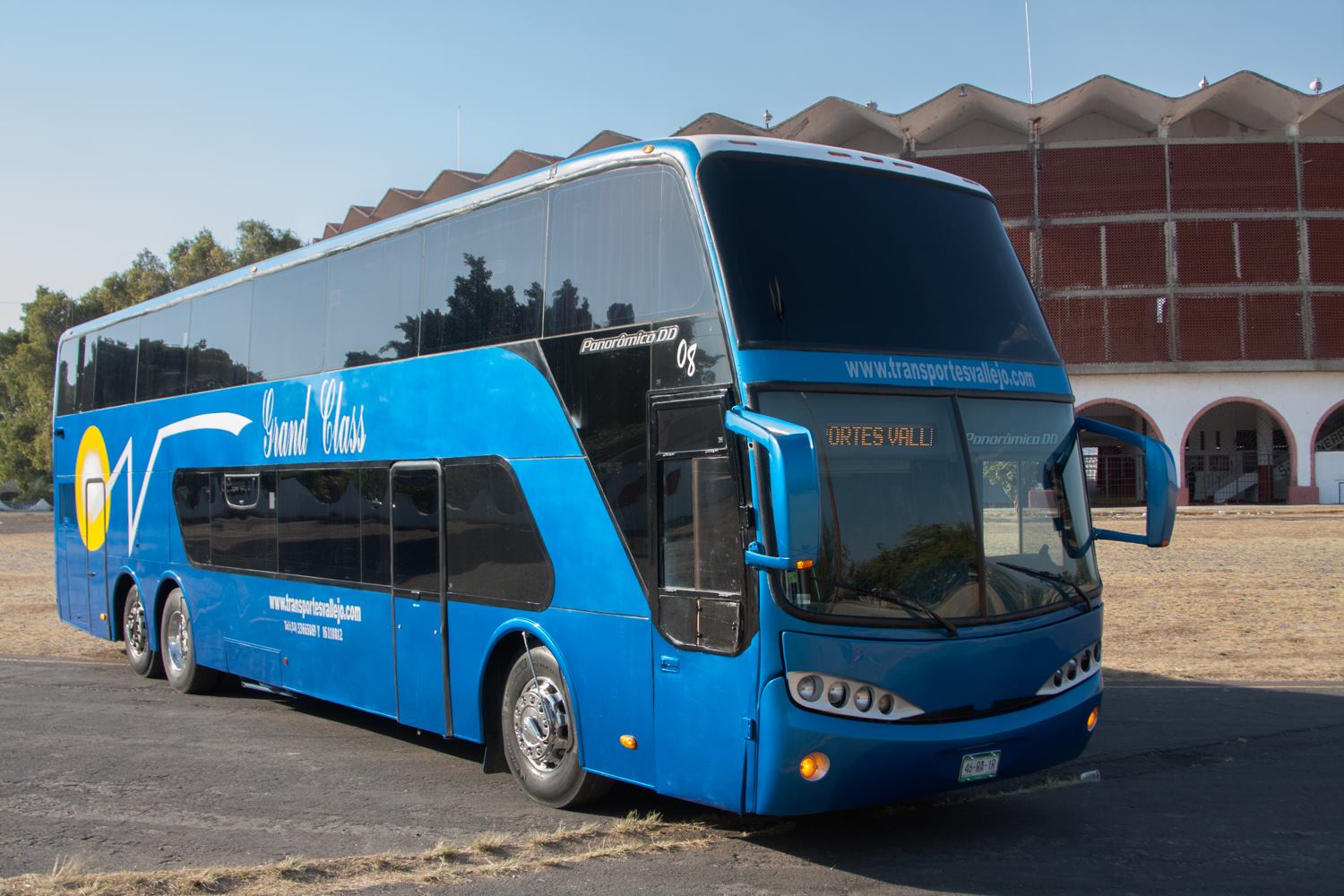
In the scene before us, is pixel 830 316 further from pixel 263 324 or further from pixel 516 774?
pixel 263 324

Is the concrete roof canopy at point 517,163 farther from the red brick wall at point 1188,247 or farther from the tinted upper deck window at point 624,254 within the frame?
the tinted upper deck window at point 624,254

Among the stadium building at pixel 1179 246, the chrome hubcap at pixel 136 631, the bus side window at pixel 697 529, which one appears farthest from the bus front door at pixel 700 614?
the stadium building at pixel 1179 246

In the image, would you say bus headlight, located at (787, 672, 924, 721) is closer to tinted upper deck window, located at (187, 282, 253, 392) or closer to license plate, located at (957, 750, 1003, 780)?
license plate, located at (957, 750, 1003, 780)

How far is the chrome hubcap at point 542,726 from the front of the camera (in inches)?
292

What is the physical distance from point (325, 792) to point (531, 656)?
1695 millimetres

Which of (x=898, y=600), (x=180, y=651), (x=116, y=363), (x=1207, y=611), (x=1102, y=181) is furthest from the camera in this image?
(x=1102, y=181)

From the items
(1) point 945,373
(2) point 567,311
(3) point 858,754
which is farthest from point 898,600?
(2) point 567,311

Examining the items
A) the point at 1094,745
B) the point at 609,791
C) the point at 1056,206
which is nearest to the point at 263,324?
the point at 609,791

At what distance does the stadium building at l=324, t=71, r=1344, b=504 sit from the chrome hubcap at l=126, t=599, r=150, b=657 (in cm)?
3662

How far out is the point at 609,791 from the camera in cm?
738

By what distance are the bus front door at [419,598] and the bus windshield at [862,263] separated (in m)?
3.16

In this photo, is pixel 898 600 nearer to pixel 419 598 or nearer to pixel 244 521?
pixel 419 598

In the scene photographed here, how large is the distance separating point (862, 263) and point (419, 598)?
4.00 meters

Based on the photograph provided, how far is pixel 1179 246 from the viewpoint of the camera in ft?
158
